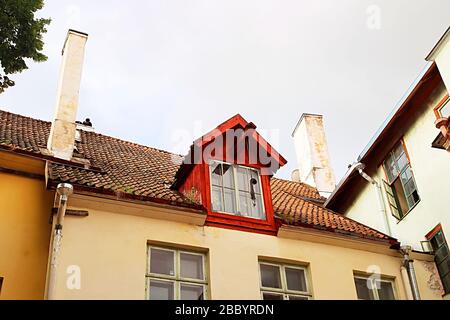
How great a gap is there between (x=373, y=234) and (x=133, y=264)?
565 cm

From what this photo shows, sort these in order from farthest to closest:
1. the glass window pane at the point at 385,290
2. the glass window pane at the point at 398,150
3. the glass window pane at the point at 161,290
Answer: the glass window pane at the point at 398,150 < the glass window pane at the point at 385,290 < the glass window pane at the point at 161,290

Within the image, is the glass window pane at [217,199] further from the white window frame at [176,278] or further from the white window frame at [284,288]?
the white window frame at [284,288]

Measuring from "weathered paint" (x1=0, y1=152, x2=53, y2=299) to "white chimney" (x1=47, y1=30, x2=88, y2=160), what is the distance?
1.28 meters

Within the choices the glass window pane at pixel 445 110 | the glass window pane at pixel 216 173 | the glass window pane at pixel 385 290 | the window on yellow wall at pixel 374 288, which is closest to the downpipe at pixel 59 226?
the glass window pane at pixel 216 173

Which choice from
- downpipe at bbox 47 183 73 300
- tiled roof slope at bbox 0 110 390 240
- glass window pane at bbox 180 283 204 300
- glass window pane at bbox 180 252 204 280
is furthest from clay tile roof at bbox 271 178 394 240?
downpipe at bbox 47 183 73 300

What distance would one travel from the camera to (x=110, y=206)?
9547mm

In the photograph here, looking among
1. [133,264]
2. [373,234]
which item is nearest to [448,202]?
[373,234]

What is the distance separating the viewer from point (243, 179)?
11578mm

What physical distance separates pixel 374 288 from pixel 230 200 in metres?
3.53

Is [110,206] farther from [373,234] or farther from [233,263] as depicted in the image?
[373,234]

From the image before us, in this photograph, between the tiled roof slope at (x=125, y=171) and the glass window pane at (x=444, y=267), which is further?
the glass window pane at (x=444, y=267)

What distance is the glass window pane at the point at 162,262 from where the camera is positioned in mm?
9406

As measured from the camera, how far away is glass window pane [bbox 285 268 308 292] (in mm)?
10461

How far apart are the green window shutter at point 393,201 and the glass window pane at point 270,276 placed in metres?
4.64
